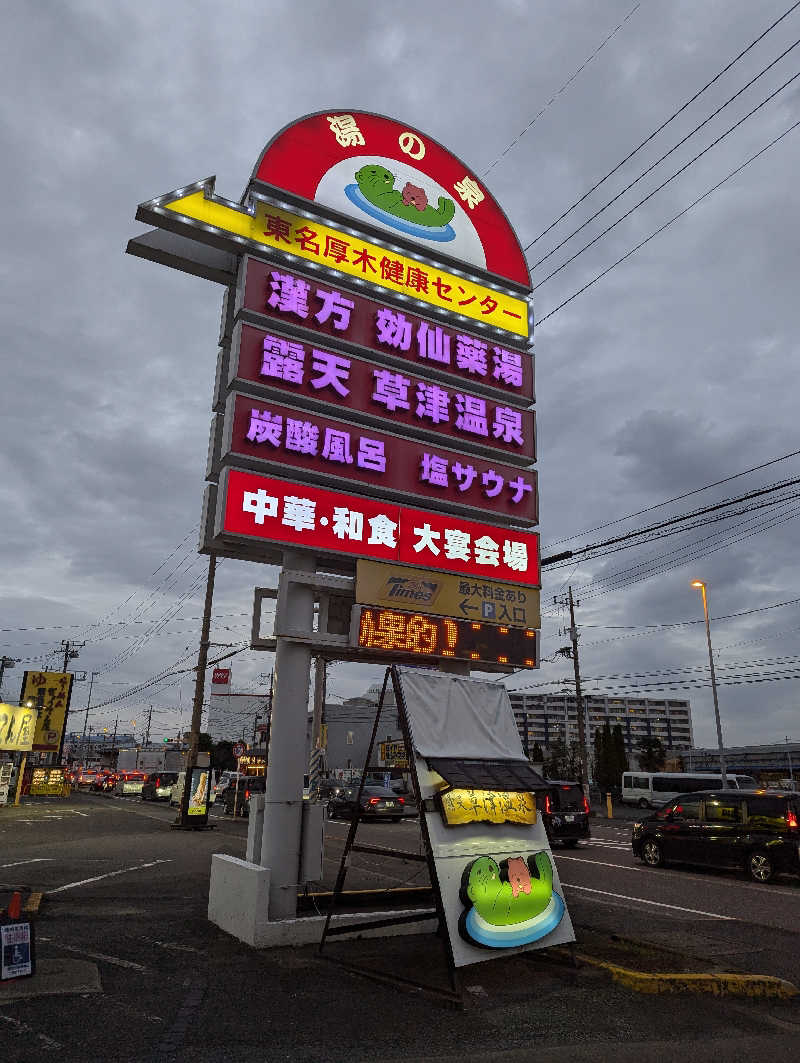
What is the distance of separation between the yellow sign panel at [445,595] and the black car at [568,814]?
10.6 metres

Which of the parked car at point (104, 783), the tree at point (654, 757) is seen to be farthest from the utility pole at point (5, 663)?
the tree at point (654, 757)

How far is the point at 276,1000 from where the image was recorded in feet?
20.9

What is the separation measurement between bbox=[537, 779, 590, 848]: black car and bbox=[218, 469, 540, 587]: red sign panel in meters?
10.8

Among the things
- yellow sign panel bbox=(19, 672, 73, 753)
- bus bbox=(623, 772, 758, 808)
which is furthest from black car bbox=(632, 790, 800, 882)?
yellow sign panel bbox=(19, 672, 73, 753)

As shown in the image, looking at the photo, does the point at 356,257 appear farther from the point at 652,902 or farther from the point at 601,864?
the point at 601,864

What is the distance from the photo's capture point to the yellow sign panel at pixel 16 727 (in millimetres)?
38281

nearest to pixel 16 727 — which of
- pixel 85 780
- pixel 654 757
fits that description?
pixel 85 780

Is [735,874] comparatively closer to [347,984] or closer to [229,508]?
[347,984]

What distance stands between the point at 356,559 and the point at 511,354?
5.35m

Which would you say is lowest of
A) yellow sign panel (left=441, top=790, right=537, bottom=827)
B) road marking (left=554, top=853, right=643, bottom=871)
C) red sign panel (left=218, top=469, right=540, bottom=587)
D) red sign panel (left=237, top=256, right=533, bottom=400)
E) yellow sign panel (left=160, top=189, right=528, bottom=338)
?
road marking (left=554, top=853, right=643, bottom=871)

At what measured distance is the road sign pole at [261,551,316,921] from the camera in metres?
8.68

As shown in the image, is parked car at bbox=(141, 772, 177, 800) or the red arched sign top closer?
the red arched sign top

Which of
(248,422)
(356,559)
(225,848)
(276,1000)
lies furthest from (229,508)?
(225,848)

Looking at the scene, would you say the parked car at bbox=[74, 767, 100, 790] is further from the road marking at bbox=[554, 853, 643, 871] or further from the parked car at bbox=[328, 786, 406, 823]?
the road marking at bbox=[554, 853, 643, 871]
